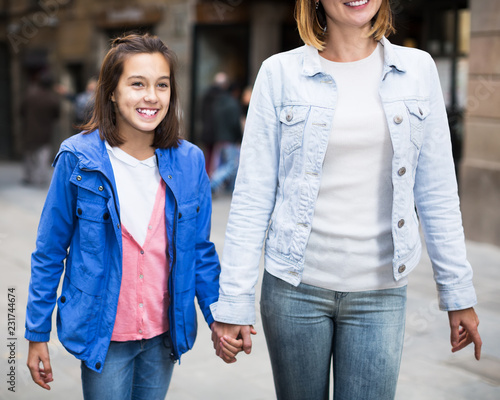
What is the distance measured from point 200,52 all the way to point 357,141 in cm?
1243

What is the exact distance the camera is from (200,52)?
1406cm

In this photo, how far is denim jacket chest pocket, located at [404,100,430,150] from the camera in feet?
6.68

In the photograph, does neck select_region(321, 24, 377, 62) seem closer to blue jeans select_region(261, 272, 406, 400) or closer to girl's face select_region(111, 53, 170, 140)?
girl's face select_region(111, 53, 170, 140)

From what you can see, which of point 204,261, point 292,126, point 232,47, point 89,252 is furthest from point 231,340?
point 232,47

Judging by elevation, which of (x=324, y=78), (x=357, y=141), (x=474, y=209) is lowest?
(x=474, y=209)

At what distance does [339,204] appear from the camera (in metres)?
2.00

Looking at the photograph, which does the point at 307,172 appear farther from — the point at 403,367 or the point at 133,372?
the point at 403,367

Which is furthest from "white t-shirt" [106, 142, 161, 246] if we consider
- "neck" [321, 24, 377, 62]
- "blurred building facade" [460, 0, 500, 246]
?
"blurred building facade" [460, 0, 500, 246]

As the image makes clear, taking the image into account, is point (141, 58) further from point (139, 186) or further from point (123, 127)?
point (139, 186)

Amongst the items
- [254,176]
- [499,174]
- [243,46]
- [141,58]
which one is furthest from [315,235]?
[243,46]

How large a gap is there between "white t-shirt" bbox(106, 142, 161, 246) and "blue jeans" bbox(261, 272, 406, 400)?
1.57ft

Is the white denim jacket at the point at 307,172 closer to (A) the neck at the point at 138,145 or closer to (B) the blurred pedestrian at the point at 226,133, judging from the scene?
(A) the neck at the point at 138,145

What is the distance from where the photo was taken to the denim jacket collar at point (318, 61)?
204 centimetres

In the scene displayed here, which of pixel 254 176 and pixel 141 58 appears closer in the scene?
pixel 254 176
